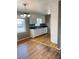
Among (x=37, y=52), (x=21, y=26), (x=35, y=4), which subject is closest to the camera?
(x=37, y=52)

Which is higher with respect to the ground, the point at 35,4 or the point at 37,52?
the point at 35,4

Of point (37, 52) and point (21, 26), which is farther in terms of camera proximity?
point (21, 26)

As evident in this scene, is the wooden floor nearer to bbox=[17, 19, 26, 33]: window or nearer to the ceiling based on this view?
bbox=[17, 19, 26, 33]: window

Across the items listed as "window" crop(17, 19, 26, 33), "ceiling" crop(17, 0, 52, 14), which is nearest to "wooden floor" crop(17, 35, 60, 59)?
"window" crop(17, 19, 26, 33)

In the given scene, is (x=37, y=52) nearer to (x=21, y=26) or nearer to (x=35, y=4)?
(x=35, y=4)

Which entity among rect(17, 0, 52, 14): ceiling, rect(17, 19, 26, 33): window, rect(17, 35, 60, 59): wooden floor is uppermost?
rect(17, 0, 52, 14): ceiling

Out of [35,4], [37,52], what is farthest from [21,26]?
[37,52]

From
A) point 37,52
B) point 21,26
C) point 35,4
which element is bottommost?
point 37,52

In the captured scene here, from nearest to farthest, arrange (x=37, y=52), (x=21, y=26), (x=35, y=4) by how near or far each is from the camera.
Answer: (x=37, y=52) → (x=35, y=4) → (x=21, y=26)
